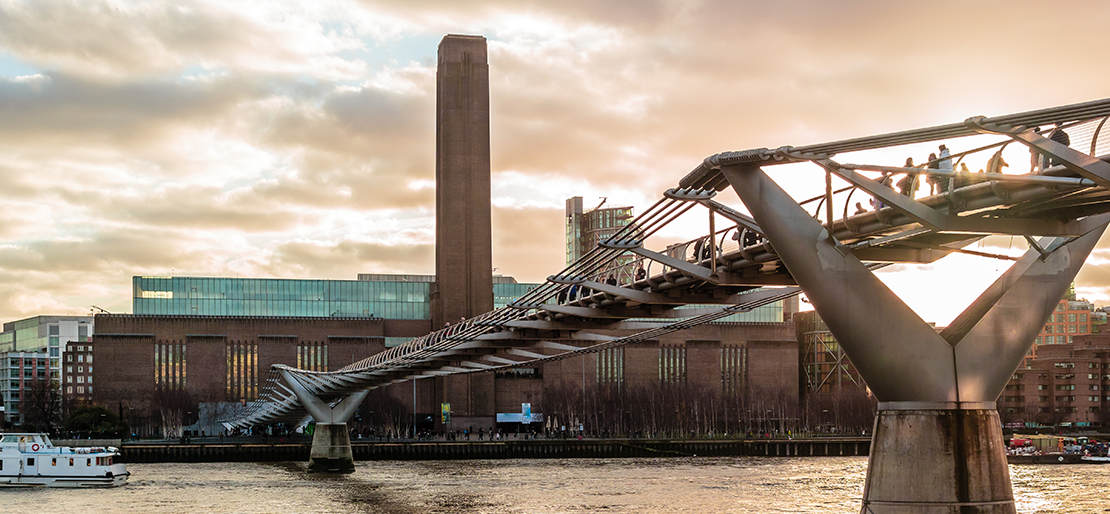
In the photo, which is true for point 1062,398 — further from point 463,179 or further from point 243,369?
point 243,369

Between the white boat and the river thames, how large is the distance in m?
1.52

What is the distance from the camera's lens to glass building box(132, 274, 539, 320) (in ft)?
398

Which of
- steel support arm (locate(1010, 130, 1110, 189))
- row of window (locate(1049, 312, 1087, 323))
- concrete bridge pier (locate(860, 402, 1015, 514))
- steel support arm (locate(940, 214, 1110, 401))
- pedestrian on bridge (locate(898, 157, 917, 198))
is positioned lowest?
concrete bridge pier (locate(860, 402, 1015, 514))

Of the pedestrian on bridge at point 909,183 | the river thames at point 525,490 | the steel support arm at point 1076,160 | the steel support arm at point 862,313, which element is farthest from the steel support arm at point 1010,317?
the river thames at point 525,490

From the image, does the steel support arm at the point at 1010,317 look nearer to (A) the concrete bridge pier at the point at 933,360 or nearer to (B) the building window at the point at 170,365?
(A) the concrete bridge pier at the point at 933,360

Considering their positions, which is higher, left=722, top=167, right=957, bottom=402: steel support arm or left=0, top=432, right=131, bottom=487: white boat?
left=722, top=167, right=957, bottom=402: steel support arm

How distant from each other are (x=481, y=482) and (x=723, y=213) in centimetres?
3679

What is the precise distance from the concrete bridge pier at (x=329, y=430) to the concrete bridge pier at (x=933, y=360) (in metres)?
51.1

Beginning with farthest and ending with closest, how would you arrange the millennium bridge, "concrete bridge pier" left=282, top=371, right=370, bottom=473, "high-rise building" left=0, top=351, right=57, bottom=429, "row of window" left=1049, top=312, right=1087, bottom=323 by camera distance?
"row of window" left=1049, top=312, right=1087, bottom=323, "high-rise building" left=0, top=351, right=57, bottom=429, "concrete bridge pier" left=282, top=371, right=370, bottom=473, the millennium bridge

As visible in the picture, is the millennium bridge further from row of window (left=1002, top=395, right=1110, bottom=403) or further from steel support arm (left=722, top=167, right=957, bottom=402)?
row of window (left=1002, top=395, right=1110, bottom=403)

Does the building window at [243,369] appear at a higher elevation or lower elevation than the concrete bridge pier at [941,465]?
higher

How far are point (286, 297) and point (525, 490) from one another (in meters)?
72.7

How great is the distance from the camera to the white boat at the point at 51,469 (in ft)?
197

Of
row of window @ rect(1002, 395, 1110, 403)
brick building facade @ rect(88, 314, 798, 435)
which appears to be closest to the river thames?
brick building facade @ rect(88, 314, 798, 435)
